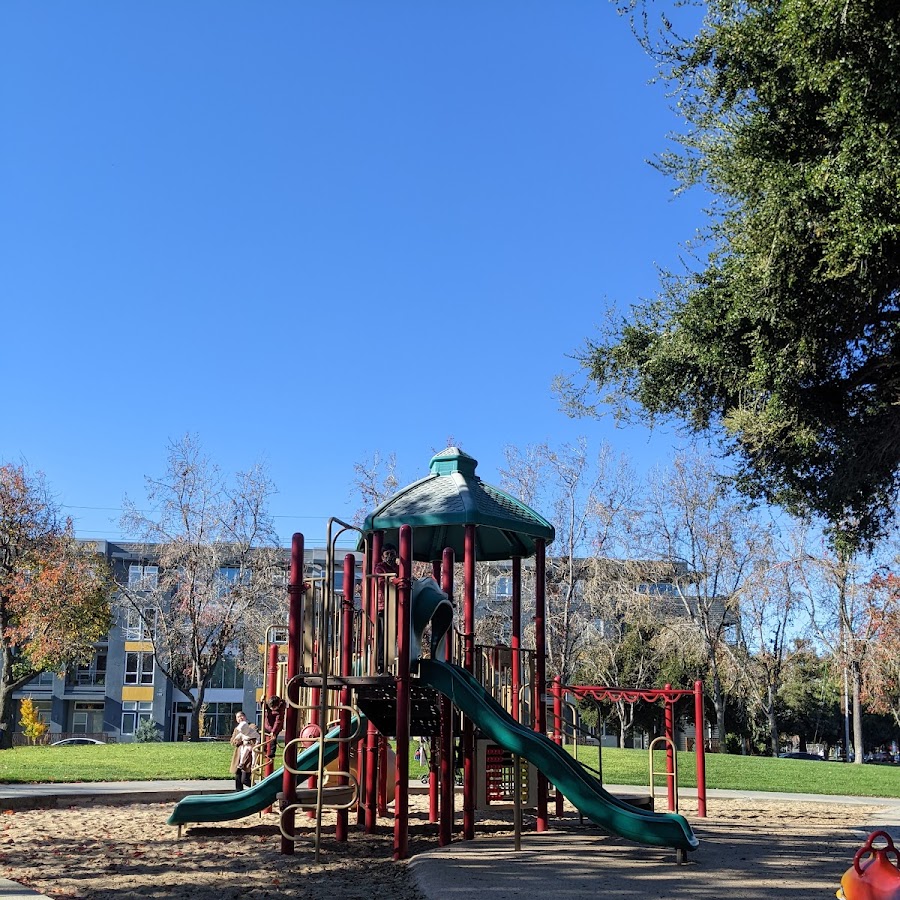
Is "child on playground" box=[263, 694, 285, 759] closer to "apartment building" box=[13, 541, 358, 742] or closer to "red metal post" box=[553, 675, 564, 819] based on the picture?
"red metal post" box=[553, 675, 564, 819]

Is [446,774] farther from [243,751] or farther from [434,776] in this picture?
[243,751]

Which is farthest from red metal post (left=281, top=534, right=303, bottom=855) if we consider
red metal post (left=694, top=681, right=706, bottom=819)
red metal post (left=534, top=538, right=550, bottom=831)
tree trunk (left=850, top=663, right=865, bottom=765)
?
tree trunk (left=850, top=663, right=865, bottom=765)

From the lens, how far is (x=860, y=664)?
133 ft

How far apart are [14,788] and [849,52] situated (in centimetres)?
1656

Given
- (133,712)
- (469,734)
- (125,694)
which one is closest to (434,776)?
(469,734)

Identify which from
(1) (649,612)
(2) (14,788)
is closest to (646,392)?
(2) (14,788)

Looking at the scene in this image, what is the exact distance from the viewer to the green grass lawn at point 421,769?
20703 mm

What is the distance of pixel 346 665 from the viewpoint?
432 inches

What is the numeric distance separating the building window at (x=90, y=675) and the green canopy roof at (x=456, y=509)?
55.2m

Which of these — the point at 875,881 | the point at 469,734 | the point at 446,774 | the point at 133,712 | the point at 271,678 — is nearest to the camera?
the point at 875,881

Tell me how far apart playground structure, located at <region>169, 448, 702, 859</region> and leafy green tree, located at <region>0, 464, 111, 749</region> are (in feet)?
72.3

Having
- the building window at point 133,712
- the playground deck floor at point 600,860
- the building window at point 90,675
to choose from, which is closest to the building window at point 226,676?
the building window at point 133,712

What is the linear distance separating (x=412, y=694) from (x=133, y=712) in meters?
56.2

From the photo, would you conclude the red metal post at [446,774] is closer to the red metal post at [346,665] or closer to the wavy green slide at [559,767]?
the wavy green slide at [559,767]
